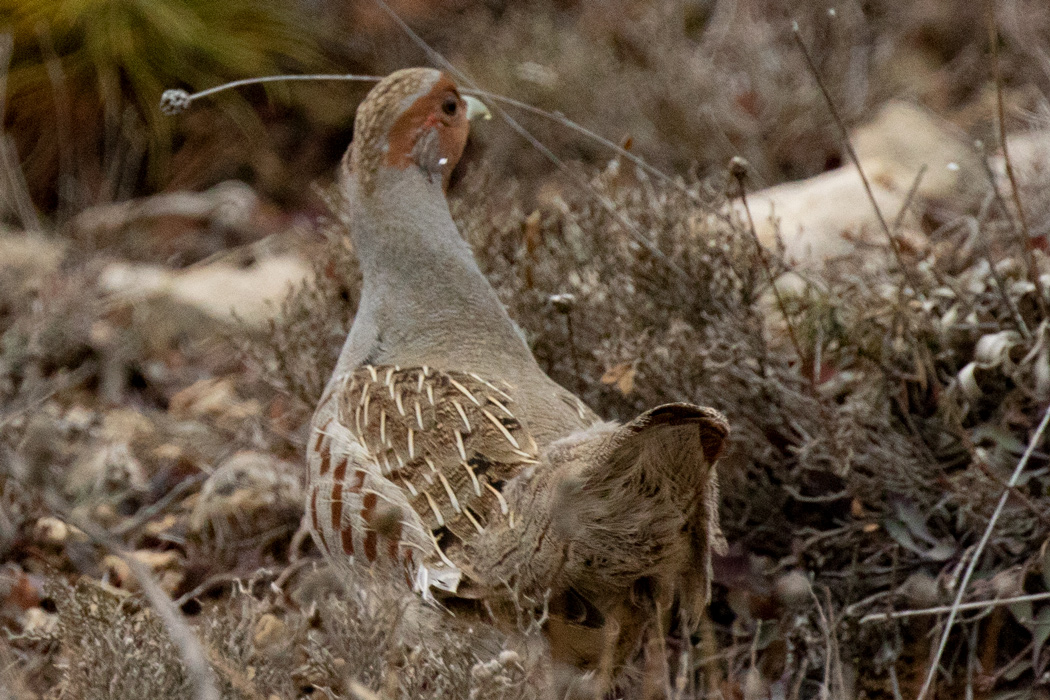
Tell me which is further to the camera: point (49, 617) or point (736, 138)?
point (736, 138)

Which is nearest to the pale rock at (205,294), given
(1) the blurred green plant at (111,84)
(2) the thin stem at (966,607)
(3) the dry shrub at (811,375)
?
(1) the blurred green plant at (111,84)

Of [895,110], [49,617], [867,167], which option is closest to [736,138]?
[895,110]

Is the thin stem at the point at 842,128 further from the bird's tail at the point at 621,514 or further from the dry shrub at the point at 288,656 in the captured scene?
the dry shrub at the point at 288,656

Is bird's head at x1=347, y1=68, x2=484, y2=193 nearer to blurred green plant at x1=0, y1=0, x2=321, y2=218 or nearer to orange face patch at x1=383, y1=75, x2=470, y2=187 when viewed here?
orange face patch at x1=383, y1=75, x2=470, y2=187

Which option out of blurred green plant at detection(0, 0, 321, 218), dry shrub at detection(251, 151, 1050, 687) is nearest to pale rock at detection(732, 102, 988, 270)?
dry shrub at detection(251, 151, 1050, 687)

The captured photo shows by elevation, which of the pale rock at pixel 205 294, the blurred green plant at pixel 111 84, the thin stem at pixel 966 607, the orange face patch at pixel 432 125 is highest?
the orange face patch at pixel 432 125

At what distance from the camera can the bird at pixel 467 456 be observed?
210cm

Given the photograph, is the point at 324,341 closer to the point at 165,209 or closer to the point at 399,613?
the point at 399,613

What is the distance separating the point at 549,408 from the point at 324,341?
43.0 inches

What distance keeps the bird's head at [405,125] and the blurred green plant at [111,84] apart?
150 inches

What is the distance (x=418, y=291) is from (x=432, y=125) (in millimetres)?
448

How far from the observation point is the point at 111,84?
642 cm

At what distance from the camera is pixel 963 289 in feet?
10.3

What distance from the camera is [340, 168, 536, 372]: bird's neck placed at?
282cm
